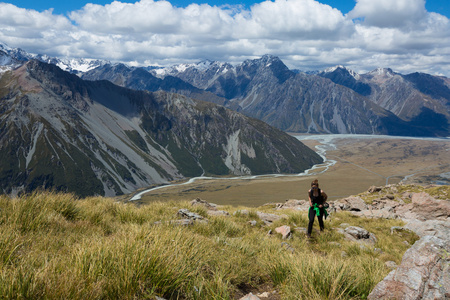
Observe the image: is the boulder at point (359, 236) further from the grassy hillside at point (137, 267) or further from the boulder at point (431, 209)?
the boulder at point (431, 209)

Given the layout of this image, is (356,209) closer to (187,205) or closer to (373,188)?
(187,205)

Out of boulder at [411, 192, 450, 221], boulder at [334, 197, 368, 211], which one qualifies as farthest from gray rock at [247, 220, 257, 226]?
boulder at [411, 192, 450, 221]

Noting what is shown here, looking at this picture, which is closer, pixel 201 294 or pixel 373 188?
pixel 201 294

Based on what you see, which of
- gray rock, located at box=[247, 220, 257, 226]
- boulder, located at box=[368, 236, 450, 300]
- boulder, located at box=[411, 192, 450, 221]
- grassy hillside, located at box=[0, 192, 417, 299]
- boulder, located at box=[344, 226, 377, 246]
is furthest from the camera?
boulder, located at box=[411, 192, 450, 221]

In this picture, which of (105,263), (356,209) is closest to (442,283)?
(105,263)

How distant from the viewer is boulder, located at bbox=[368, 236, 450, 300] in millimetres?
4734

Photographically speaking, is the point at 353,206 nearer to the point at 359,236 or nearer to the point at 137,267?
the point at 359,236

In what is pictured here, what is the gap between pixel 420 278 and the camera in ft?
16.4

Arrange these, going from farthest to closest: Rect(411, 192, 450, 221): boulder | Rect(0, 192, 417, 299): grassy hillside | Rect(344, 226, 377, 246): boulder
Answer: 1. Rect(411, 192, 450, 221): boulder
2. Rect(344, 226, 377, 246): boulder
3. Rect(0, 192, 417, 299): grassy hillside

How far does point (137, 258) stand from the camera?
4418 millimetres

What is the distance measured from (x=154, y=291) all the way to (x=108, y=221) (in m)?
5.33

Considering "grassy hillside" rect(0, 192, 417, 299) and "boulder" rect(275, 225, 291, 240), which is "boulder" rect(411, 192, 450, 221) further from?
"grassy hillside" rect(0, 192, 417, 299)

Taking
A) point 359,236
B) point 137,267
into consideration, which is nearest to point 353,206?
point 359,236

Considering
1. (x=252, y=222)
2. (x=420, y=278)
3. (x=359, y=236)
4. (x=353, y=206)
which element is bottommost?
(x=353, y=206)
